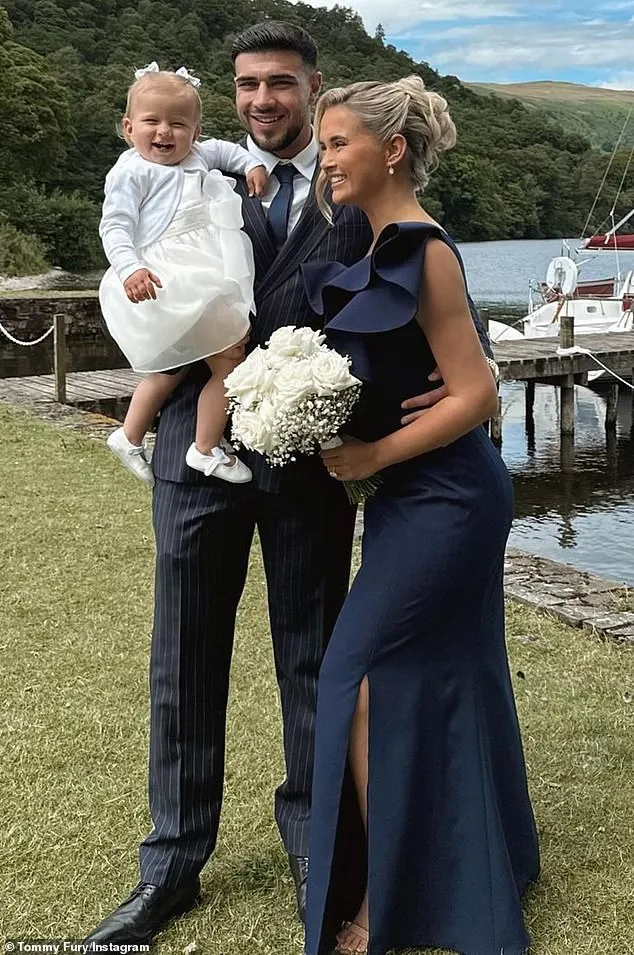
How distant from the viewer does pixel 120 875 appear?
10.9ft

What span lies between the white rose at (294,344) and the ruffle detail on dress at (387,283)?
0.06m

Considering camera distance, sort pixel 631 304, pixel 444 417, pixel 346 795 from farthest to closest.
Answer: pixel 631 304
pixel 346 795
pixel 444 417

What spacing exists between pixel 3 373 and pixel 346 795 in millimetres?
18901

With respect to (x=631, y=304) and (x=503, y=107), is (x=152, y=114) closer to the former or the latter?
(x=631, y=304)

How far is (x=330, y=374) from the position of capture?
2.40 meters

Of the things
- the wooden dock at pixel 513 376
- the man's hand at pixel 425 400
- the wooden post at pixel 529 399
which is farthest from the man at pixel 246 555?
the wooden post at pixel 529 399

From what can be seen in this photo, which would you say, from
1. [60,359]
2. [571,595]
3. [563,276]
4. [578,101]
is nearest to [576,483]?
[60,359]

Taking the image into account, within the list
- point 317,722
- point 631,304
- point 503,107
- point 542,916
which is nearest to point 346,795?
point 317,722

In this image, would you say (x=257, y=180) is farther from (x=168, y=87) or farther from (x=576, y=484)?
(x=576, y=484)

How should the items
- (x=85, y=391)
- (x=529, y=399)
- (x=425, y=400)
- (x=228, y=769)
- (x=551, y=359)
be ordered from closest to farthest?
(x=425, y=400) < (x=228, y=769) < (x=85, y=391) < (x=551, y=359) < (x=529, y=399)

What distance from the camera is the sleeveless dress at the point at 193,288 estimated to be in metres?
2.69

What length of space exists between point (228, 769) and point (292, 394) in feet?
6.78

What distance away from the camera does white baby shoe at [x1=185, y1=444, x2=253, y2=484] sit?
277cm

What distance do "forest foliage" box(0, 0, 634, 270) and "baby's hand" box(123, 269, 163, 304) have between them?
27453 millimetres
